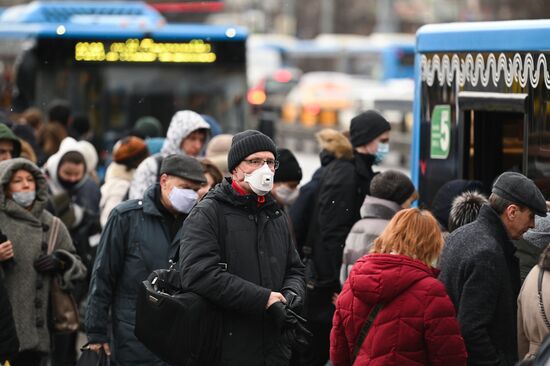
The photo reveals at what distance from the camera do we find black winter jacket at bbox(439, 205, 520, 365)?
6.66m

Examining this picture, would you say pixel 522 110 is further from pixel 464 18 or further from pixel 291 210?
pixel 464 18

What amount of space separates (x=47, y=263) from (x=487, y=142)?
9.46 ft

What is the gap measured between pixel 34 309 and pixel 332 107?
132 ft

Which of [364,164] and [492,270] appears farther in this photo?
[364,164]

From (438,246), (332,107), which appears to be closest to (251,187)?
(438,246)

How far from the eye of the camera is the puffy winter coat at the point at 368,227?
8375mm

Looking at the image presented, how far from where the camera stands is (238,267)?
635 centimetres

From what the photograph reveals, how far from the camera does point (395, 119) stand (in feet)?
127

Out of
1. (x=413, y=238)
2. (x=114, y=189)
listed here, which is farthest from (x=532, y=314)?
(x=114, y=189)

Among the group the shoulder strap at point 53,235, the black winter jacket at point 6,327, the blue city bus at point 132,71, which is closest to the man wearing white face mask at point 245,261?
the black winter jacket at point 6,327

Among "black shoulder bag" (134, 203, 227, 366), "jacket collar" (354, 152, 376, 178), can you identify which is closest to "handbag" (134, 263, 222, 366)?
"black shoulder bag" (134, 203, 227, 366)

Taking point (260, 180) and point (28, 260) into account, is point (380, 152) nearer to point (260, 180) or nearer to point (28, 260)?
point (28, 260)

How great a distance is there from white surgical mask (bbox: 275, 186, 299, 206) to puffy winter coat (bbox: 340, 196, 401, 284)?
57.1 inches

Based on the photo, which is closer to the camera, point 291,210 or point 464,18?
point 291,210
